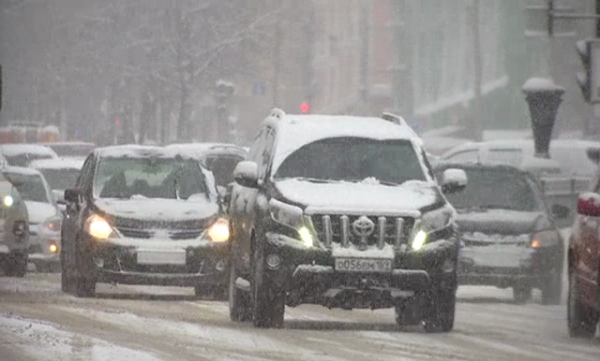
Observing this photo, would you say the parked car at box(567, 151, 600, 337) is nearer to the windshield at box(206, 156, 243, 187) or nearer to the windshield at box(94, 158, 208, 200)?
the windshield at box(94, 158, 208, 200)

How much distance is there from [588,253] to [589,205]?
39cm

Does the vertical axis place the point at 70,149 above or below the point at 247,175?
above

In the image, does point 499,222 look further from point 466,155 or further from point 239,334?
point 466,155

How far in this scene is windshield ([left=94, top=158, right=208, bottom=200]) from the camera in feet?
79.7

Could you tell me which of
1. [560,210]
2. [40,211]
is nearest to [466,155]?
[40,211]

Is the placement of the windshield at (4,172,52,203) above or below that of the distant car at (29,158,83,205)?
below

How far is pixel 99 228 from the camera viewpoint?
23.2 metres

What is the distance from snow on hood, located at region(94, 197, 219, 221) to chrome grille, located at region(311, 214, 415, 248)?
5019 mm

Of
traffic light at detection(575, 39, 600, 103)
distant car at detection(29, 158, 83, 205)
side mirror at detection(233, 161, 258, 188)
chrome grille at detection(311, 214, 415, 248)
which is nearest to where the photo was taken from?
chrome grille at detection(311, 214, 415, 248)

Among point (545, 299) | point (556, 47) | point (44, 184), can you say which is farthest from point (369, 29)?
point (545, 299)

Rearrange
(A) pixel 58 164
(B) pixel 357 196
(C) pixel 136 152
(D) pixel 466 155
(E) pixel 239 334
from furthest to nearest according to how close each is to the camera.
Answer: (D) pixel 466 155
(A) pixel 58 164
(C) pixel 136 152
(B) pixel 357 196
(E) pixel 239 334

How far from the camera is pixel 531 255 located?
24.6 m

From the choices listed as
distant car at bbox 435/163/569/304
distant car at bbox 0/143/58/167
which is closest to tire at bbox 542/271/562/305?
distant car at bbox 435/163/569/304

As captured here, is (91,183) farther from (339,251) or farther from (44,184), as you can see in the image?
(44,184)
